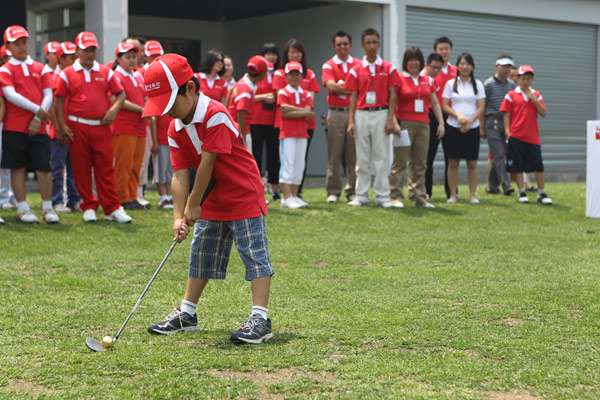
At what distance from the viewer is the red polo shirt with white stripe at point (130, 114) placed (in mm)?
9445

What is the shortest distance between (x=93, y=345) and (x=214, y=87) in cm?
666

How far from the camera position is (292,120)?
33.9 feet

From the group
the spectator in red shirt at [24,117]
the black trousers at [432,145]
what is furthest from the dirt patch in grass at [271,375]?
the black trousers at [432,145]

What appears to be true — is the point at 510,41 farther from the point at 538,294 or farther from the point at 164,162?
the point at 538,294

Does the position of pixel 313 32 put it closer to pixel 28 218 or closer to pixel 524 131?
pixel 524 131

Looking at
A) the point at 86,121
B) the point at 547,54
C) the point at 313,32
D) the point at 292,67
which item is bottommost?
the point at 86,121

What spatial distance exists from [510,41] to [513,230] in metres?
11.2

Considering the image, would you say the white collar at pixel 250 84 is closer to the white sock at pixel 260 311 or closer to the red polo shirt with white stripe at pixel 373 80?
the red polo shirt with white stripe at pixel 373 80

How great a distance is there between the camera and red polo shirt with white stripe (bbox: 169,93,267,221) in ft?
14.1

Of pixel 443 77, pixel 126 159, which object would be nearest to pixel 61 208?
pixel 126 159

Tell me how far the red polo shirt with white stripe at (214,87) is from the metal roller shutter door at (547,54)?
805 centimetres

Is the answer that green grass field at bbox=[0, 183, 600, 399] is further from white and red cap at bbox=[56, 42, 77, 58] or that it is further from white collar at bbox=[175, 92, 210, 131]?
white and red cap at bbox=[56, 42, 77, 58]

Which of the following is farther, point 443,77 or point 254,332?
point 443,77

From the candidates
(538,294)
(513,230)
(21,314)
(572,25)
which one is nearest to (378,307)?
(538,294)
